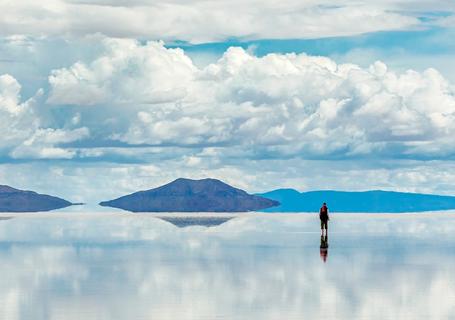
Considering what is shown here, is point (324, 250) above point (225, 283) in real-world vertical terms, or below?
above

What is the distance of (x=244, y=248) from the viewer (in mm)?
72625

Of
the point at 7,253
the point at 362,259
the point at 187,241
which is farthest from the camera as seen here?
the point at 187,241

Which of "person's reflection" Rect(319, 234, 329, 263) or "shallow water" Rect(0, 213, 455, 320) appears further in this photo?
"person's reflection" Rect(319, 234, 329, 263)

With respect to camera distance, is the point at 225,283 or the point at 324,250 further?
the point at 324,250

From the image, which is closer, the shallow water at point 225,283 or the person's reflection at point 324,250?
the shallow water at point 225,283

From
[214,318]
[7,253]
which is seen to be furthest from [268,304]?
[7,253]

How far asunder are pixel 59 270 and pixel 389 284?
58.4 feet

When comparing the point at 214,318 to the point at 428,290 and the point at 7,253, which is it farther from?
the point at 7,253

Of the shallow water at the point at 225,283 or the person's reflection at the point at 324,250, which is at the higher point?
the person's reflection at the point at 324,250

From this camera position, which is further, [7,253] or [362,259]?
[7,253]

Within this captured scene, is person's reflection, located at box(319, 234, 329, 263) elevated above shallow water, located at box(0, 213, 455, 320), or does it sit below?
above

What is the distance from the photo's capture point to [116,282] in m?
46.0

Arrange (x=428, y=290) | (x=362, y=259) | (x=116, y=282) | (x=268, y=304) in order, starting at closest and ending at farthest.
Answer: (x=268, y=304), (x=428, y=290), (x=116, y=282), (x=362, y=259)

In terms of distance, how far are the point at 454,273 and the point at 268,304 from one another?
16.4 metres
